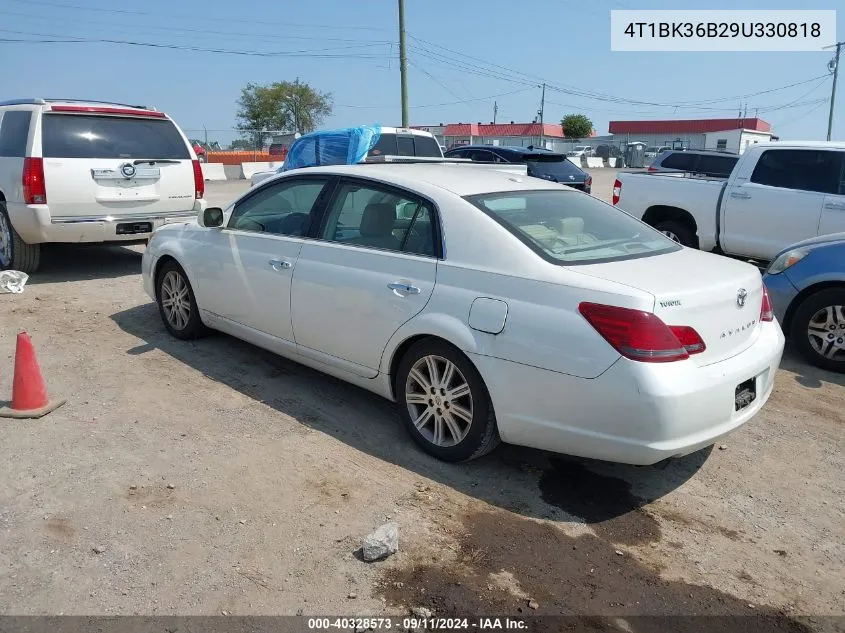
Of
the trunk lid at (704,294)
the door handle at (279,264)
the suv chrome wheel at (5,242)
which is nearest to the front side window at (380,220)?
the door handle at (279,264)

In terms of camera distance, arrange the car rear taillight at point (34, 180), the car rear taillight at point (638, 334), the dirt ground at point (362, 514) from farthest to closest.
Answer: the car rear taillight at point (34, 180) → the car rear taillight at point (638, 334) → the dirt ground at point (362, 514)

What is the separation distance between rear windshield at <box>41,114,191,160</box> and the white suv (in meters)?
0.01

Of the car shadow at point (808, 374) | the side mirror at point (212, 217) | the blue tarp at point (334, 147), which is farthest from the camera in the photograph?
the blue tarp at point (334, 147)

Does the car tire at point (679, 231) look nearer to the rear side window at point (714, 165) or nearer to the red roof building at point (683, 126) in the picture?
the rear side window at point (714, 165)

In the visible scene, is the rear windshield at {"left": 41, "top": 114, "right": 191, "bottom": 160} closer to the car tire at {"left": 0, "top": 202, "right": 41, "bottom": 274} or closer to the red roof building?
the car tire at {"left": 0, "top": 202, "right": 41, "bottom": 274}

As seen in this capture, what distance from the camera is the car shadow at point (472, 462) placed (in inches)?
144

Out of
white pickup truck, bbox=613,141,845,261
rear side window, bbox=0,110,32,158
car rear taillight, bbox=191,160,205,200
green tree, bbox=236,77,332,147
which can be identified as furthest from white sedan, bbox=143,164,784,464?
green tree, bbox=236,77,332,147

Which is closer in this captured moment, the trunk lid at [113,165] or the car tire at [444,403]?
the car tire at [444,403]

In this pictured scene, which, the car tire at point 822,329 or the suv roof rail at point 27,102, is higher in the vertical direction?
the suv roof rail at point 27,102

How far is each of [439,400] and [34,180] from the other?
5968mm

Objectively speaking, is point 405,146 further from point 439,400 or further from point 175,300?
point 439,400

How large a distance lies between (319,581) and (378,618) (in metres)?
0.34

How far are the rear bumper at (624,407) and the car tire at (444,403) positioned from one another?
0.38 ft

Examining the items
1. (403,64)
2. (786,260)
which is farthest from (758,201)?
(403,64)
